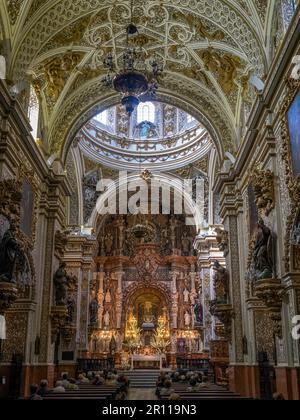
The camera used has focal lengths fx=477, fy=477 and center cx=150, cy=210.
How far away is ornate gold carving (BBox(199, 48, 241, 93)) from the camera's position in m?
13.3

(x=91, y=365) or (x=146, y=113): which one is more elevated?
(x=146, y=113)

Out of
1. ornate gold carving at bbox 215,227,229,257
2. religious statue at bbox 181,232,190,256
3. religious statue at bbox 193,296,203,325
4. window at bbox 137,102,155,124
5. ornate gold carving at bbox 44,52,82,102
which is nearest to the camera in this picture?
ornate gold carving at bbox 44,52,82,102

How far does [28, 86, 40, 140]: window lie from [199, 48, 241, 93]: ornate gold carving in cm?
496

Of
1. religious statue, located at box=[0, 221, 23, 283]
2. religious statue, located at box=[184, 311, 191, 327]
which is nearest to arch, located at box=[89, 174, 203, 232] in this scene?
religious statue, located at box=[184, 311, 191, 327]

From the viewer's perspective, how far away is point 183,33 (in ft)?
44.2

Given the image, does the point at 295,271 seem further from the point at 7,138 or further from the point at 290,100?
the point at 7,138

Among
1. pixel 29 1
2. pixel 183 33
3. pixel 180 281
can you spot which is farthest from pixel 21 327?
pixel 180 281

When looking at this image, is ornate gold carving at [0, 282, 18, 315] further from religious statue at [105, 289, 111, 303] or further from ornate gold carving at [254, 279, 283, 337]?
religious statue at [105, 289, 111, 303]

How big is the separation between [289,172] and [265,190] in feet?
3.88

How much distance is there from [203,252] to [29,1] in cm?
1491

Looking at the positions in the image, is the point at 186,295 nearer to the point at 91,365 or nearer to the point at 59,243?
the point at 91,365

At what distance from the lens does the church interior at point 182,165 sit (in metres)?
9.52

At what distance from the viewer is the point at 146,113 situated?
26219 mm

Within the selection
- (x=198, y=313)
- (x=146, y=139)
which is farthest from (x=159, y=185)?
(x=198, y=313)
